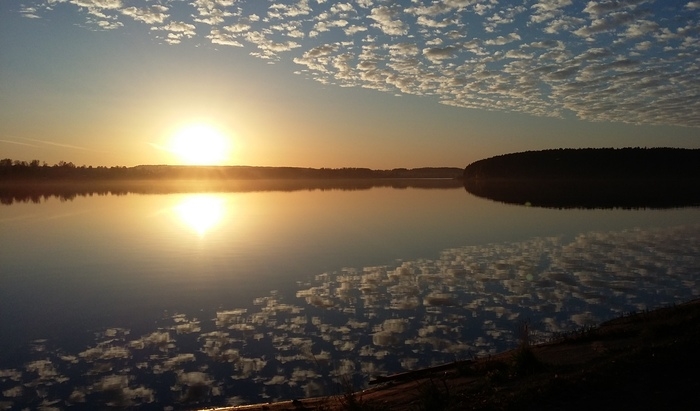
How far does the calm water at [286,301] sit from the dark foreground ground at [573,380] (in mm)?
1875

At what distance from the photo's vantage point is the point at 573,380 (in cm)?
894

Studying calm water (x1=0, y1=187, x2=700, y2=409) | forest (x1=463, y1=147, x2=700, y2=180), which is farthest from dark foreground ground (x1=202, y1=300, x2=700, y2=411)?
forest (x1=463, y1=147, x2=700, y2=180)

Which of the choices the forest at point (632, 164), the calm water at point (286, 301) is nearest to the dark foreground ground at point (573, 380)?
the calm water at point (286, 301)

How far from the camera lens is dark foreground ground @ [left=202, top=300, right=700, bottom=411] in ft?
27.3

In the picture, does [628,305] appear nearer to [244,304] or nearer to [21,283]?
[244,304]

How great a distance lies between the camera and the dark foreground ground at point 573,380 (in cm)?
833

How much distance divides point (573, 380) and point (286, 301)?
40.2ft

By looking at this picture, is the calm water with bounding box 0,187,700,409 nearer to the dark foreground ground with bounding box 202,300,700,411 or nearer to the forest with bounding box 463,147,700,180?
the dark foreground ground with bounding box 202,300,700,411

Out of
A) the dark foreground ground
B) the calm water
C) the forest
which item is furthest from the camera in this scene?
the forest

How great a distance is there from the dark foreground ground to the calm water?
1.88m

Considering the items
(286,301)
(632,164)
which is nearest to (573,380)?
(286,301)

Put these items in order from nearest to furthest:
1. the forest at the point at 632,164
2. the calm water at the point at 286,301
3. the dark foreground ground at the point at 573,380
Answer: the dark foreground ground at the point at 573,380 < the calm water at the point at 286,301 < the forest at the point at 632,164

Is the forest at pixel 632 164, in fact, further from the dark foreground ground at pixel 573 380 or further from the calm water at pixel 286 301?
the dark foreground ground at pixel 573 380

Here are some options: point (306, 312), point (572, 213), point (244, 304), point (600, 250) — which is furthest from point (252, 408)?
point (572, 213)
